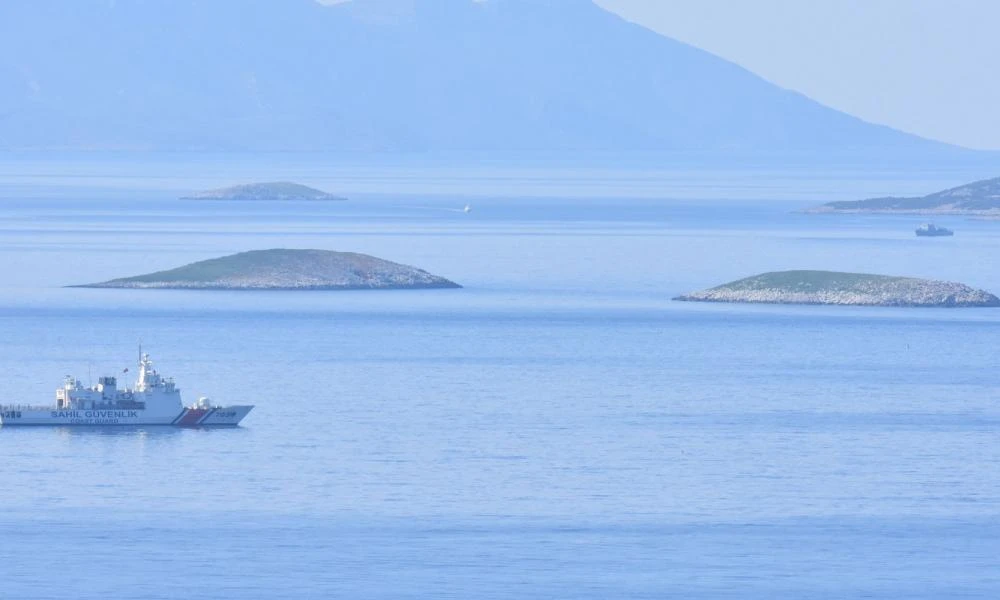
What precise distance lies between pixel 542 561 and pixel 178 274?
91793mm

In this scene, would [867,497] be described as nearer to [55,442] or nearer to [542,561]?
[542,561]

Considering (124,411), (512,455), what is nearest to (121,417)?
(124,411)

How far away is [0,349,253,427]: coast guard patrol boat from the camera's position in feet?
254

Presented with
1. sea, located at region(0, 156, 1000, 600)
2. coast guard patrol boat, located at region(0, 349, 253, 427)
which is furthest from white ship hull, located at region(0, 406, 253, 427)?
sea, located at region(0, 156, 1000, 600)

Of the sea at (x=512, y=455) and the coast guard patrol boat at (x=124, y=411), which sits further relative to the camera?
the coast guard patrol boat at (x=124, y=411)

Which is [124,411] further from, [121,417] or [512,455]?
[512,455]

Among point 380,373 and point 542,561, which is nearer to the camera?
point 542,561

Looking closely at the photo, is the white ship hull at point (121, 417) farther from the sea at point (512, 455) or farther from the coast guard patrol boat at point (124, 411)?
the sea at point (512, 455)

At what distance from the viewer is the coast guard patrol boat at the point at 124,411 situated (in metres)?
77.5

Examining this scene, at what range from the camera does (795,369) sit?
9962 centimetres

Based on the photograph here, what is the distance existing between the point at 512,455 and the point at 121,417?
15.6 meters

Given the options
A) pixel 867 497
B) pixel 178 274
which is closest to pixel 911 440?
pixel 867 497

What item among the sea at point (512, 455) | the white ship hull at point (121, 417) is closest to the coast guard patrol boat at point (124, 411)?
the white ship hull at point (121, 417)

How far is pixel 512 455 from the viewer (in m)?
70.9
